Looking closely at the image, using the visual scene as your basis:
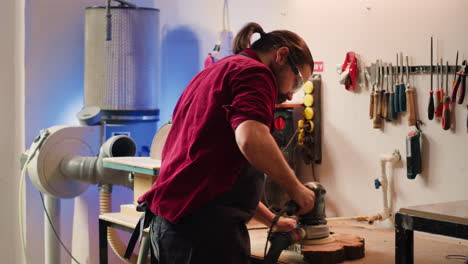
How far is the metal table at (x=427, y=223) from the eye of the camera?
171cm

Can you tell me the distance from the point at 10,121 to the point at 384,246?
2249 mm

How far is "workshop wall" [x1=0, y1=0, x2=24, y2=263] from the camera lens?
3.60m

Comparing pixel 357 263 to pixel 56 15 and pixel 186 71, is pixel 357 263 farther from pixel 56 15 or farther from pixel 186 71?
pixel 56 15

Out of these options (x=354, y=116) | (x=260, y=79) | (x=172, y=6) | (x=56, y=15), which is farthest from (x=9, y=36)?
(x=260, y=79)

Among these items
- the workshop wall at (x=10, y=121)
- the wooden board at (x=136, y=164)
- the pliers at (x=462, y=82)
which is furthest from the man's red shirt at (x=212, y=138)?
the workshop wall at (x=10, y=121)

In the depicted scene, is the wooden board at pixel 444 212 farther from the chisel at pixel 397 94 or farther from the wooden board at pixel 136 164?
the wooden board at pixel 136 164

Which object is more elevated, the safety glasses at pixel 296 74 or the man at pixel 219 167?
the safety glasses at pixel 296 74

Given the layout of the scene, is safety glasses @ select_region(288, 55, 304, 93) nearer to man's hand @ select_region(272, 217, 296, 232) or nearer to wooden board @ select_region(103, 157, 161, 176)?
man's hand @ select_region(272, 217, 296, 232)

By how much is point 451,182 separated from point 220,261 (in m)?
1.05

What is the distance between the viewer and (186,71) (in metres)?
3.79

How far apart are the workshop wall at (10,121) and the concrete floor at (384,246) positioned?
1.68 meters

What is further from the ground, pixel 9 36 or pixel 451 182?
pixel 9 36

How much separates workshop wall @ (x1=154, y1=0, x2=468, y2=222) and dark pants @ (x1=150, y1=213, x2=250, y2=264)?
0.96 m

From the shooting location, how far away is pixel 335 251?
2.10 m
